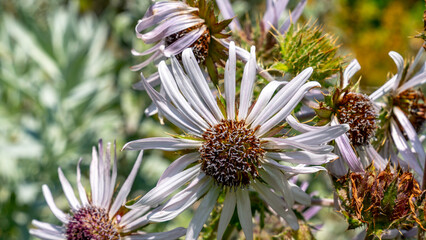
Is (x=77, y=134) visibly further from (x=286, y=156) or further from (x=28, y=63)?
(x=286, y=156)

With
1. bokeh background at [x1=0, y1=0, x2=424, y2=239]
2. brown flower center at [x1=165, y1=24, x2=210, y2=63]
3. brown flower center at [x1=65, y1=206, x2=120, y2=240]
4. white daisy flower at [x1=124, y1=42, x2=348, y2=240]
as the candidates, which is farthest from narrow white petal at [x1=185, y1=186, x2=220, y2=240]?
bokeh background at [x1=0, y1=0, x2=424, y2=239]

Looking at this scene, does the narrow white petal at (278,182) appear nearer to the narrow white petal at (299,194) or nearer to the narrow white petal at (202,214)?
the narrow white petal at (299,194)

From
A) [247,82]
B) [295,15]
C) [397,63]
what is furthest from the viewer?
[295,15]

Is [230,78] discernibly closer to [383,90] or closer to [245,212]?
[245,212]

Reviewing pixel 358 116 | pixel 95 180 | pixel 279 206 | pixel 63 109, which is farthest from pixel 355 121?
pixel 63 109

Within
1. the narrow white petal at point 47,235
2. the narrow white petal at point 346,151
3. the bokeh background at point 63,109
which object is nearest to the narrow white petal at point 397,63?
the narrow white petal at point 346,151
